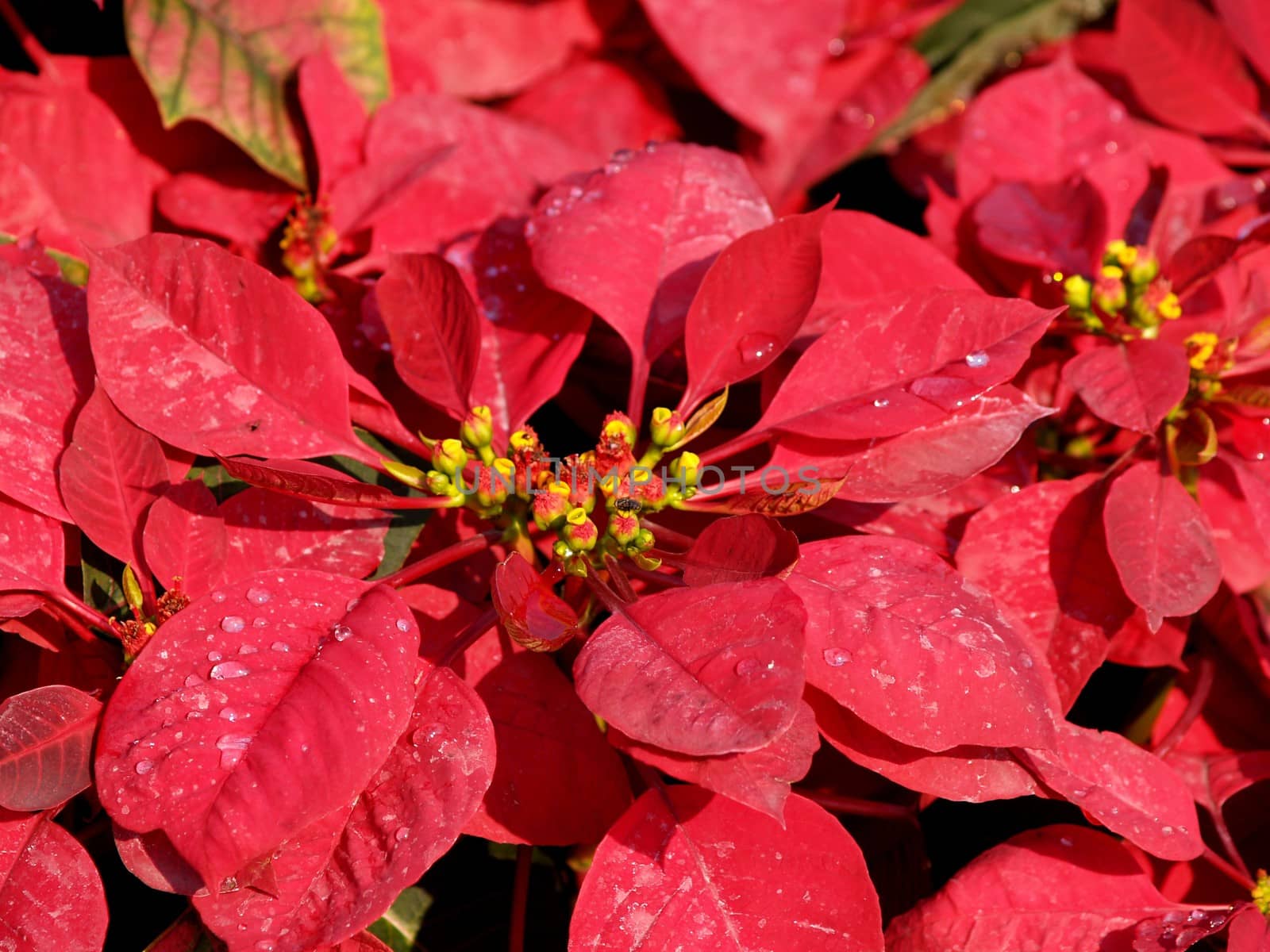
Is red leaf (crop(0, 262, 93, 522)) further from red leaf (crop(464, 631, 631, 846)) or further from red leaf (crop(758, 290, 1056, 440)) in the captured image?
red leaf (crop(758, 290, 1056, 440))

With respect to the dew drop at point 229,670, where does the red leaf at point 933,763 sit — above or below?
below

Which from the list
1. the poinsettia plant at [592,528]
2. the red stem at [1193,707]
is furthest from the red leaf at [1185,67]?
the red stem at [1193,707]

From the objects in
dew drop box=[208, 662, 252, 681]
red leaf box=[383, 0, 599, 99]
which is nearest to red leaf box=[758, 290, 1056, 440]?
dew drop box=[208, 662, 252, 681]

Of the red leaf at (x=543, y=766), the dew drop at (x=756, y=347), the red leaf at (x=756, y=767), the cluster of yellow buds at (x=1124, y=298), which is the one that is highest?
the dew drop at (x=756, y=347)

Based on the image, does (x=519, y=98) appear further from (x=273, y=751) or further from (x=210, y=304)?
(x=273, y=751)

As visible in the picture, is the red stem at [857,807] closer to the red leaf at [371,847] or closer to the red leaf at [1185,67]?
the red leaf at [371,847]

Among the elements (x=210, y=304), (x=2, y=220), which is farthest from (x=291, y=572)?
(x=2, y=220)

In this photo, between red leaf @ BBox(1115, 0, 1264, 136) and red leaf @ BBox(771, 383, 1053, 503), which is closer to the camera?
red leaf @ BBox(771, 383, 1053, 503)
